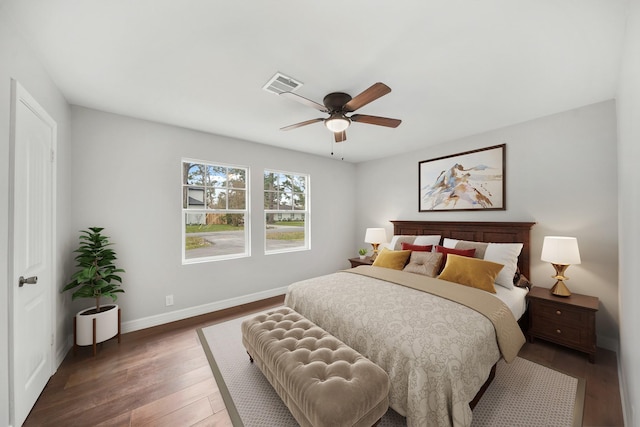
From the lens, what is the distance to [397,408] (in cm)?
154

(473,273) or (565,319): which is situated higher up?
(473,273)

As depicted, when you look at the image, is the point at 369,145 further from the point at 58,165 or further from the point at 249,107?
the point at 58,165

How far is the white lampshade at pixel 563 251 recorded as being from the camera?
2.40 metres

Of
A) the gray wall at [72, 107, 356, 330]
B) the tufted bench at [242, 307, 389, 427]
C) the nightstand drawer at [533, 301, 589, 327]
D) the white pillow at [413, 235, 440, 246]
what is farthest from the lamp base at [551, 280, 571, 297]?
the gray wall at [72, 107, 356, 330]

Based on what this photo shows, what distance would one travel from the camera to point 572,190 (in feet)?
8.83

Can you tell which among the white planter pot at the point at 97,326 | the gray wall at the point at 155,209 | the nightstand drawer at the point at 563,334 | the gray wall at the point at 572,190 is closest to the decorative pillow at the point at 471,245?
the gray wall at the point at 572,190

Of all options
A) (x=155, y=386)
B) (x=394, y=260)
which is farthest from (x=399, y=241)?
(x=155, y=386)

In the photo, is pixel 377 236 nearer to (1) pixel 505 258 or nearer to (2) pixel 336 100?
(1) pixel 505 258

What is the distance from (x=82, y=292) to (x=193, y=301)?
1.20 meters

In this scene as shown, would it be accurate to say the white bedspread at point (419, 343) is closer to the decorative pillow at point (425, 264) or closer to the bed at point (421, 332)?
the bed at point (421, 332)

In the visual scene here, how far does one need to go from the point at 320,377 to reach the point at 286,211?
3.13 metres

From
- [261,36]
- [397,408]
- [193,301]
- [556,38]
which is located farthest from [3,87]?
[556,38]

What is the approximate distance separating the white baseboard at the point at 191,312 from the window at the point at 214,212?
2.13ft

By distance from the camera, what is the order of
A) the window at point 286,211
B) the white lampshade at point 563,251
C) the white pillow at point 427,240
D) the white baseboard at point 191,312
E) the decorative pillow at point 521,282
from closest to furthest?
the white lampshade at point 563,251, the decorative pillow at point 521,282, the white baseboard at point 191,312, the white pillow at point 427,240, the window at point 286,211
